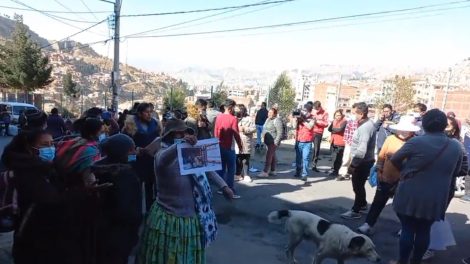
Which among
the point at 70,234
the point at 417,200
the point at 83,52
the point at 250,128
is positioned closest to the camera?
the point at 70,234

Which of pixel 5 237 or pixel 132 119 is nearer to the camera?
pixel 5 237

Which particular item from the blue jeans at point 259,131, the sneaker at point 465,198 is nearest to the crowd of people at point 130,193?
the sneaker at point 465,198

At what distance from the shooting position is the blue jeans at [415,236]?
381 cm

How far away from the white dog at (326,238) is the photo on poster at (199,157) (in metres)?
1.65

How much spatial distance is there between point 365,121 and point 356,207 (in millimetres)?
1365

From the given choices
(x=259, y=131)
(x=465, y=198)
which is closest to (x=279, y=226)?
(x=465, y=198)

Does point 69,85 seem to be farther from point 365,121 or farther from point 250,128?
point 365,121

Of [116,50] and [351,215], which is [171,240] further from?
[116,50]

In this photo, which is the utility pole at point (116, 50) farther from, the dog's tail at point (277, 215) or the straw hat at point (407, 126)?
the straw hat at point (407, 126)

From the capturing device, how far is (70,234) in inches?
87.4

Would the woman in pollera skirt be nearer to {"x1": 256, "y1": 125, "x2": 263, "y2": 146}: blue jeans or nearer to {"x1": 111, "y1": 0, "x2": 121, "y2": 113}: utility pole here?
{"x1": 256, "y1": 125, "x2": 263, "y2": 146}: blue jeans

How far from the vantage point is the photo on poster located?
2.68m

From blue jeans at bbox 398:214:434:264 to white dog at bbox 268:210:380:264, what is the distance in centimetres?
32

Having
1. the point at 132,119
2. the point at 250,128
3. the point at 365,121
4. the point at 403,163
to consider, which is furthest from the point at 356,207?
the point at 132,119
